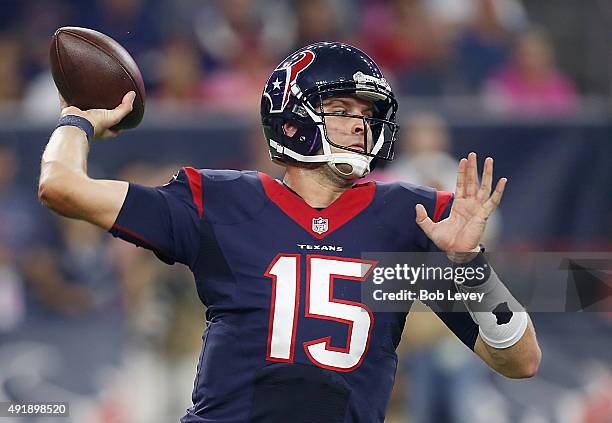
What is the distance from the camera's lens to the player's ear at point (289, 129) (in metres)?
3.41

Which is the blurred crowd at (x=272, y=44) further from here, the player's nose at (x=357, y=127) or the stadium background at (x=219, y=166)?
the player's nose at (x=357, y=127)

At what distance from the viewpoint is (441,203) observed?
10.9ft

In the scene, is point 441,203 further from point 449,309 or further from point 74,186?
point 74,186

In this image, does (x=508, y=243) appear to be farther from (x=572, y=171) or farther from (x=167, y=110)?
(x=167, y=110)

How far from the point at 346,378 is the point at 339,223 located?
45 centimetres

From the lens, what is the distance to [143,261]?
6281mm

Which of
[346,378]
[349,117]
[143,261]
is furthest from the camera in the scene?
[143,261]

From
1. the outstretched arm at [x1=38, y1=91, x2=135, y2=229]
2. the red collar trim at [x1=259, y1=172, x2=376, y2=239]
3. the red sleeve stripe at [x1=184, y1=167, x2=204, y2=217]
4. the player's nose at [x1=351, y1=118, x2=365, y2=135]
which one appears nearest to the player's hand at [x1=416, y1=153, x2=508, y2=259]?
the red collar trim at [x1=259, y1=172, x2=376, y2=239]

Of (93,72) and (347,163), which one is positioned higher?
(93,72)

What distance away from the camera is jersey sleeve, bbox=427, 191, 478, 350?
328 cm

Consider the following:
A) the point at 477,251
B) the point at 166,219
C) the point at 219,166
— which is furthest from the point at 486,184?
the point at 219,166

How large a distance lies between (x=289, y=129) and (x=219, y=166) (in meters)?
3.18

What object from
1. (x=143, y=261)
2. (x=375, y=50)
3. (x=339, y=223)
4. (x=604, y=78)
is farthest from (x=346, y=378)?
(x=604, y=78)

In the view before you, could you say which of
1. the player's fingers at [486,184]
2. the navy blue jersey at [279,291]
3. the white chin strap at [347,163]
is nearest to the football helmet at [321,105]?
the white chin strap at [347,163]
